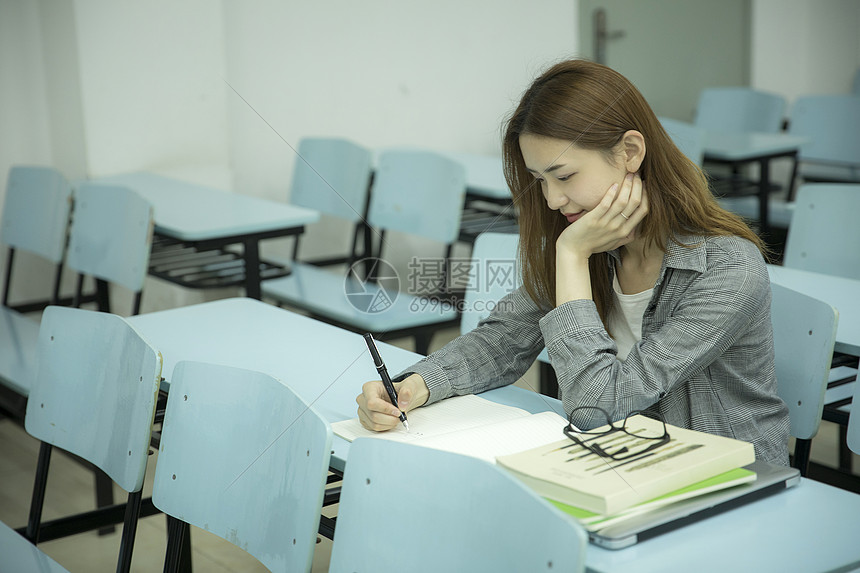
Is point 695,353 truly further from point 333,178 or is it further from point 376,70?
point 376,70

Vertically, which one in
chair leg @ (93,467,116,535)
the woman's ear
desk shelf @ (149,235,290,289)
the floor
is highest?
the woman's ear

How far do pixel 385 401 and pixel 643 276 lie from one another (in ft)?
1.43

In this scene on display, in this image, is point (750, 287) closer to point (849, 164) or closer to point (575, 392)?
point (575, 392)

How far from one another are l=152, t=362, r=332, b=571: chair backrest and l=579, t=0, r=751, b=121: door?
3824mm

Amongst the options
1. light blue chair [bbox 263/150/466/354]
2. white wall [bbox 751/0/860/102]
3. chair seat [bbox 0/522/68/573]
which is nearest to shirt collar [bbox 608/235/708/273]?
chair seat [bbox 0/522/68/573]

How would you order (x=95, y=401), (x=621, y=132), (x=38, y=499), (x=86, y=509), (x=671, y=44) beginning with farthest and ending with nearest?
(x=671, y=44) < (x=86, y=509) < (x=38, y=499) < (x=95, y=401) < (x=621, y=132)

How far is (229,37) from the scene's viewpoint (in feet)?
11.9

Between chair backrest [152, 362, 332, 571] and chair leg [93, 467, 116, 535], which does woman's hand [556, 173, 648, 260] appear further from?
chair leg [93, 467, 116, 535]

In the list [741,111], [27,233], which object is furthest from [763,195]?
[27,233]

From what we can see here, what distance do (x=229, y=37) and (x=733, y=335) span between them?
2865 mm

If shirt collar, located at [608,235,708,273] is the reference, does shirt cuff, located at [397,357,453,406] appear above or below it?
below

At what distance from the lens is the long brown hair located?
124cm

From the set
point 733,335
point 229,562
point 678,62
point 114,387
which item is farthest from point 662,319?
point 678,62

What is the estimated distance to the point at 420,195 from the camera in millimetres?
2902
